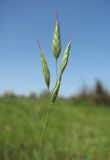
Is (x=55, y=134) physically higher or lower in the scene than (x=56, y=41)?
lower

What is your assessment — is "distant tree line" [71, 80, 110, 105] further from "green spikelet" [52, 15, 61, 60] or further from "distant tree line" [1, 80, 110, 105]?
"green spikelet" [52, 15, 61, 60]

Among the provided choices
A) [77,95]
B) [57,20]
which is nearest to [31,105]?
[77,95]

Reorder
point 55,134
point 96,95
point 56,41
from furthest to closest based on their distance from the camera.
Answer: point 96,95
point 55,134
point 56,41

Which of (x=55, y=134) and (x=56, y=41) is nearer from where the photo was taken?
(x=56, y=41)

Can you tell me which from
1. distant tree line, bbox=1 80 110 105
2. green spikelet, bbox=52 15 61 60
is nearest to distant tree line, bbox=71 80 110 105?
distant tree line, bbox=1 80 110 105

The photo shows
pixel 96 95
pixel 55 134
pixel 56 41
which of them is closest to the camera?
pixel 56 41

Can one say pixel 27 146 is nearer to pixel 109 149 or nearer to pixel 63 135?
pixel 109 149

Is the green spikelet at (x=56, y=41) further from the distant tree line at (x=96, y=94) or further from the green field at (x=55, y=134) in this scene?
the distant tree line at (x=96, y=94)

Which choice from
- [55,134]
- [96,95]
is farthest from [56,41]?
[96,95]

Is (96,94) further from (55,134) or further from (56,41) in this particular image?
(56,41)
